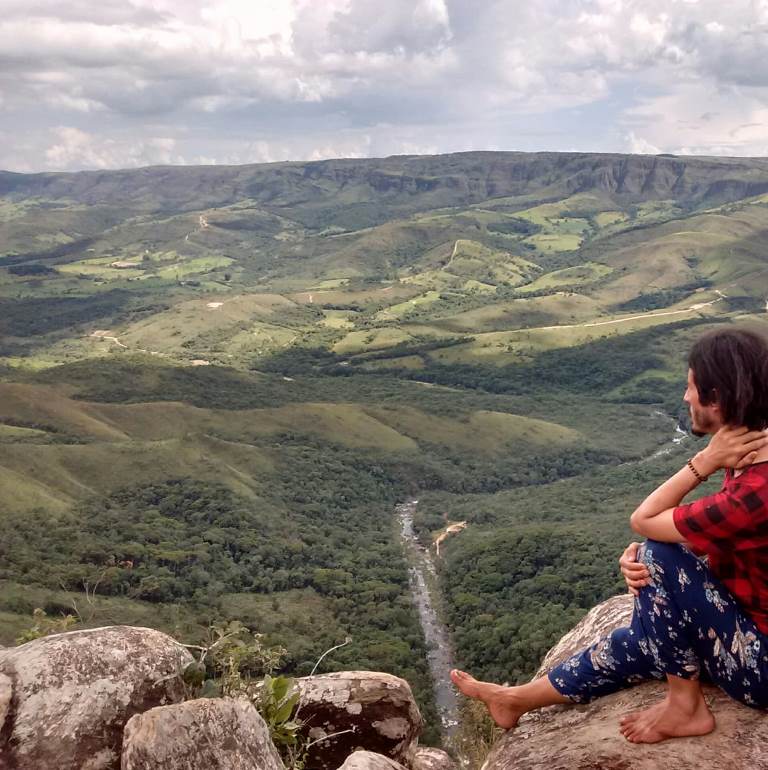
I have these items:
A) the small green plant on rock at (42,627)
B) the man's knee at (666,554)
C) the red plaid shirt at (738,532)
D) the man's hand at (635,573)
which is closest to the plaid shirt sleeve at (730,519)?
the red plaid shirt at (738,532)

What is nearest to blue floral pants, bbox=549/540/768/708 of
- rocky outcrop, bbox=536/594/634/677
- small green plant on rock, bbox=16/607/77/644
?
rocky outcrop, bbox=536/594/634/677

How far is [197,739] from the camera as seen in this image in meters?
8.23

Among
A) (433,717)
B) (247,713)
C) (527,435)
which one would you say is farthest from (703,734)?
(527,435)

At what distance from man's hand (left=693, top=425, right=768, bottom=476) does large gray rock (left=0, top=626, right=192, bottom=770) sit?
302 inches

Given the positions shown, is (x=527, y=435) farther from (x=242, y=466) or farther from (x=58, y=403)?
(x=58, y=403)

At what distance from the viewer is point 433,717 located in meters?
59.6

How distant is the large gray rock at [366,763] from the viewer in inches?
379

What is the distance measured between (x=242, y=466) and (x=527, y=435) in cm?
6297

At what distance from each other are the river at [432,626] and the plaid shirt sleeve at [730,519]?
42.1 metres

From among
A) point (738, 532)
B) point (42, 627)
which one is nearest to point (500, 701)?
point (738, 532)

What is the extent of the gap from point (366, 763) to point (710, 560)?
5325 millimetres

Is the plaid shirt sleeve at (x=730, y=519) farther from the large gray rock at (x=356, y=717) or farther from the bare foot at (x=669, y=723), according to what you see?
the large gray rock at (x=356, y=717)

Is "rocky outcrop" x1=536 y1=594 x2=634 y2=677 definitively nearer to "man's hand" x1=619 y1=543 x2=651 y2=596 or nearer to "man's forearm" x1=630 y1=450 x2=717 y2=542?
"man's hand" x1=619 y1=543 x2=651 y2=596

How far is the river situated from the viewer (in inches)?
2516
